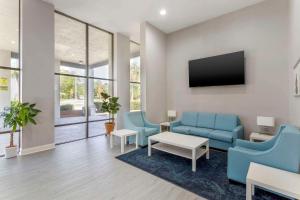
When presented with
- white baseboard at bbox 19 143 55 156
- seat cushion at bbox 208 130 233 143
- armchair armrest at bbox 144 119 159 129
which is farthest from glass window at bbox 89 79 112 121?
seat cushion at bbox 208 130 233 143

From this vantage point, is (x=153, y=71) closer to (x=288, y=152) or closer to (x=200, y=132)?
(x=200, y=132)

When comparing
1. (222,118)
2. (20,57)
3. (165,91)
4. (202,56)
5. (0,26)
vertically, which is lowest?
(222,118)

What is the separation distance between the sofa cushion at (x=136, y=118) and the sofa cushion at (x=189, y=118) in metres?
1.33

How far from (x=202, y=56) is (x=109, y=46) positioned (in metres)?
3.43

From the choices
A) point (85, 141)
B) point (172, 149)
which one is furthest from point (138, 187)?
point (85, 141)

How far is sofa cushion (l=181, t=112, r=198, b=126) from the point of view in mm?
4740

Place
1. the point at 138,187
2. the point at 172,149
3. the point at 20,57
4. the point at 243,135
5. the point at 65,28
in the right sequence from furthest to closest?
the point at 65,28 → the point at 243,135 → the point at 20,57 → the point at 172,149 → the point at 138,187

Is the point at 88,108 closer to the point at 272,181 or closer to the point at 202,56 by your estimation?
the point at 202,56

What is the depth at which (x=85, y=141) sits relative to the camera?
466 cm

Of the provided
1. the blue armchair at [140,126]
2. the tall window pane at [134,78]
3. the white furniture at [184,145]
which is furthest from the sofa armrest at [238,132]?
the tall window pane at [134,78]

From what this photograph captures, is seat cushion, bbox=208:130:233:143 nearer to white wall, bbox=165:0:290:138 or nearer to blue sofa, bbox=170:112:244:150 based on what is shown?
blue sofa, bbox=170:112:244:150

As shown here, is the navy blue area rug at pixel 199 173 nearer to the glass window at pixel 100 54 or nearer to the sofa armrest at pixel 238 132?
the sofa armrest at pixel 238 132

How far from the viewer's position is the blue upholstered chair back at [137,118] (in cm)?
455

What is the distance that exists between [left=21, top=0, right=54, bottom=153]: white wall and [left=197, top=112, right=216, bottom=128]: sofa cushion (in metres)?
4.17
